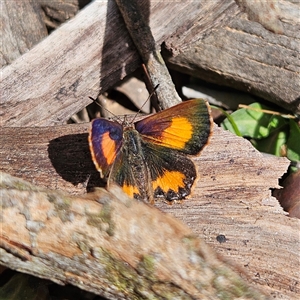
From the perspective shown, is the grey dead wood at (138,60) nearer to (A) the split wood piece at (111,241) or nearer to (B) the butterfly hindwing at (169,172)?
(B) the butterfly hindwing at (169,172)

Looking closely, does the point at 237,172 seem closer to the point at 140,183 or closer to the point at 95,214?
the point at 140,183

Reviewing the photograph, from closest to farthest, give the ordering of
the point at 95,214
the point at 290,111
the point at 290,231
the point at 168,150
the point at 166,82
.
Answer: the point at 95,214 → the point at 290,231 → the point at 168,150 → the point at 166,82 → the point at 290,111

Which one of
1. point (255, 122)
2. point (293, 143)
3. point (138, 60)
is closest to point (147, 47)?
point (138, 60)

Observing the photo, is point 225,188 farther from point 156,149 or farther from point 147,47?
point 147,47

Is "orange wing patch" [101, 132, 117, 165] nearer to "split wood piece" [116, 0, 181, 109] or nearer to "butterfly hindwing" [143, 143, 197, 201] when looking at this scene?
"butterfly hindwing" [143, 143, 197, 201]

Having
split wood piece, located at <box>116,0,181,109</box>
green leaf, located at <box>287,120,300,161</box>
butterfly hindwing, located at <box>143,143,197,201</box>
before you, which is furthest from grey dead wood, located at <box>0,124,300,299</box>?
green leaf, located at <box>287,120,300,161</box>

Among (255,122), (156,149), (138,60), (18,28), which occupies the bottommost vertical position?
(255,122)

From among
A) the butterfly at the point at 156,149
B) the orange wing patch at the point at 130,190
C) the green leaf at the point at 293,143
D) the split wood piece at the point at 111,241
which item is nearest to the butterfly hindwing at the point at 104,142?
the butterfly at the point at 156,149

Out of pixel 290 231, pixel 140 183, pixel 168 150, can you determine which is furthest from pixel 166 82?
pixel 290 231
